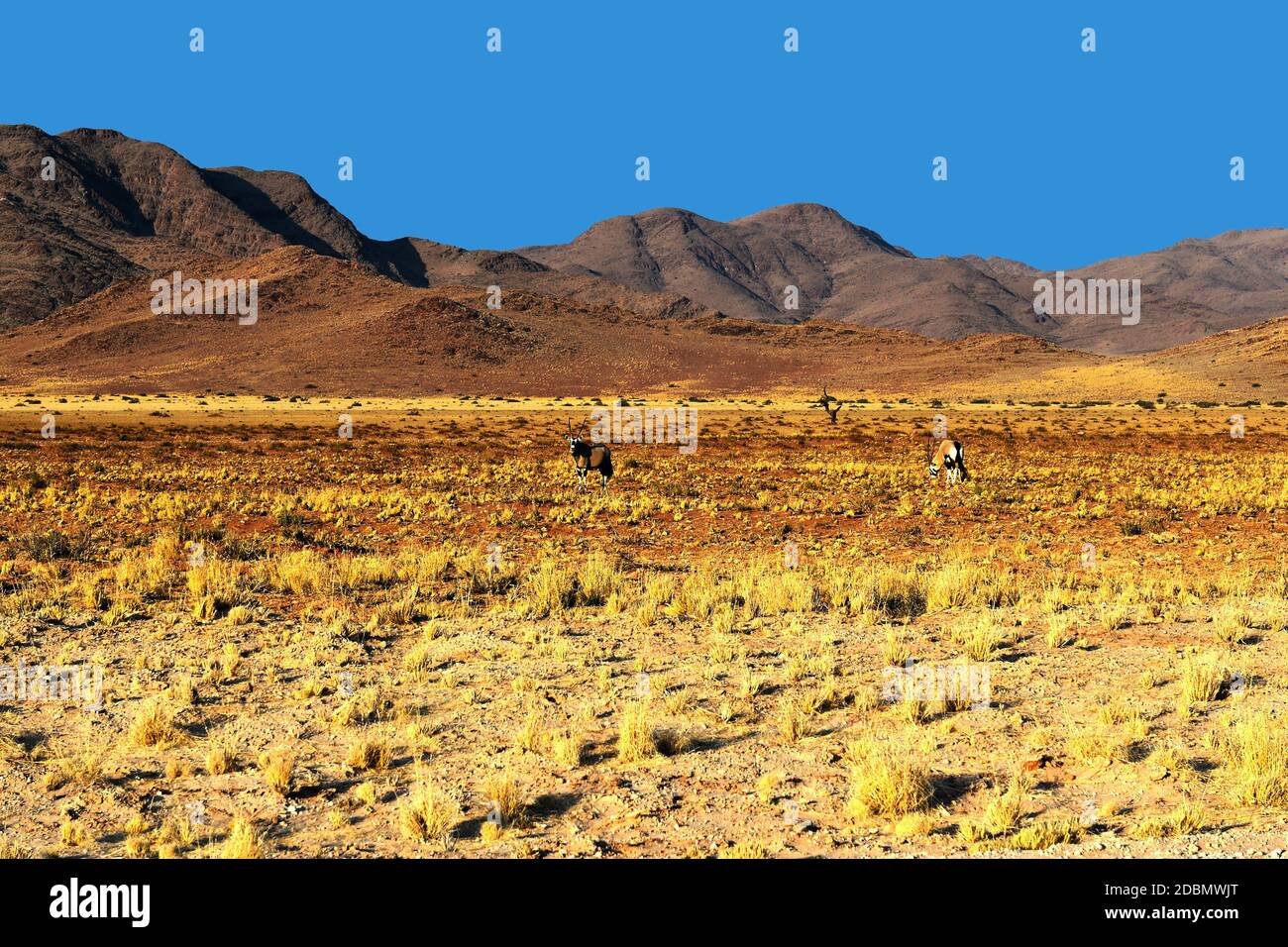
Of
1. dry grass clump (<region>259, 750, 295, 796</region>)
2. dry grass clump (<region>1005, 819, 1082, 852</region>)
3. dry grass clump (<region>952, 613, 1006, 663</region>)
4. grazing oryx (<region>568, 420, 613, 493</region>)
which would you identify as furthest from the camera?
grazing oryx (<region>568, 420, 613, 493</region>)

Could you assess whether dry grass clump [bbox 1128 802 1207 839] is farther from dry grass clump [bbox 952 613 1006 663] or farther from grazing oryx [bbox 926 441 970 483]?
grazing oryx [bbox 926 441 970 483]

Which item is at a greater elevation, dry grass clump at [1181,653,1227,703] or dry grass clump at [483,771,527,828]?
dry grass clump at [1181,653,1227,703]

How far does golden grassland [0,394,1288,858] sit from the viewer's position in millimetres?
6738

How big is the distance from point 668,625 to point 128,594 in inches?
271

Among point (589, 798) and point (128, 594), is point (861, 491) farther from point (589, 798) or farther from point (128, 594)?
point (589, 798)

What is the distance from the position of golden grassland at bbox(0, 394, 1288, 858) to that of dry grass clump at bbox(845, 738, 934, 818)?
0.03m

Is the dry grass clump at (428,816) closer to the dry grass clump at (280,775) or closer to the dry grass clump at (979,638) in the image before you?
the dry grass clump at (280,775)

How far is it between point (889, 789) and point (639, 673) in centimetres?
379

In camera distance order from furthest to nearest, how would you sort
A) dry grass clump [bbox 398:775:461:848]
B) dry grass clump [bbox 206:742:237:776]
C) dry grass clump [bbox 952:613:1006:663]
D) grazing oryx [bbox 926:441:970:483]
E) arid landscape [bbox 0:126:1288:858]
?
grazing oryx [bbox 926:441:970:483] → dry grass clump [bbox 952:613:1006:663] → dry grass clump [bbox 206:742:237:776] → arid landscape [bbox 0:126:1288:858] → dry grass clump [bbox 398:775:461:848]

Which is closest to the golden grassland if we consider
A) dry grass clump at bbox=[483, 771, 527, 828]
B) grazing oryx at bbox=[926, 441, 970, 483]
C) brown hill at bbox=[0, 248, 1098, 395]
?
dry grass clump at bbox=[483, 771, 527, 828]

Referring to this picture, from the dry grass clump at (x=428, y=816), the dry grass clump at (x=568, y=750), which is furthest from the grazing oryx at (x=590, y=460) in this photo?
the dry grass clump at (x=428, y=816)

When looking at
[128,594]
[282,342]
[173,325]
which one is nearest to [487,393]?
[282,342]

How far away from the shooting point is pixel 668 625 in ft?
39.9

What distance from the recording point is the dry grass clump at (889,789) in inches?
266
